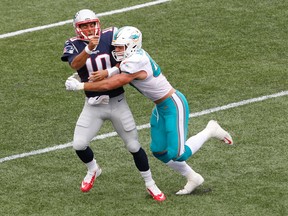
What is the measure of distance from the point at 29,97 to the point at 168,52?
2.30 meters

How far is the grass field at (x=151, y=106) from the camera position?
33.9 ft

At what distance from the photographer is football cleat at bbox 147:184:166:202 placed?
10.3 meters

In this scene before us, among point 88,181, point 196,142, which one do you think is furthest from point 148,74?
point 88,181

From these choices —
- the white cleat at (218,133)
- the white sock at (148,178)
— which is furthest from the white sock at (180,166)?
the white cleat at (218,133)

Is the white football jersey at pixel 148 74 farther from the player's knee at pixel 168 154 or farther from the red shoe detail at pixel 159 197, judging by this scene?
the red shoe detail at pixel 159 197

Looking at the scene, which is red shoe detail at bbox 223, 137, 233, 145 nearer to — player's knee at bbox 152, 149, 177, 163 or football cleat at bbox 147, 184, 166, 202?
player's knee at bbox 152, 149, 177, 163

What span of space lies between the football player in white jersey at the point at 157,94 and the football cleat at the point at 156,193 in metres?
0.25

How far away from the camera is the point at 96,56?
10.4m

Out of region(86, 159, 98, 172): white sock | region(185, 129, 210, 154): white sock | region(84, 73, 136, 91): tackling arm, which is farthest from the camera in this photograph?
region(86, 159, 98, 172): white sock

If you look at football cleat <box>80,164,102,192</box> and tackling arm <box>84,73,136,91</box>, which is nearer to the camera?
tackling arm <box>84,73,136,91</box>

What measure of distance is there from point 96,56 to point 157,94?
746 mm

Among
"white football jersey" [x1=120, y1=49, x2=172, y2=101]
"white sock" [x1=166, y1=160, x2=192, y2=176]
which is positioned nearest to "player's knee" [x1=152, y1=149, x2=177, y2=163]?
"white sock" [x1=166, y1=160, x2=192, y2=176]

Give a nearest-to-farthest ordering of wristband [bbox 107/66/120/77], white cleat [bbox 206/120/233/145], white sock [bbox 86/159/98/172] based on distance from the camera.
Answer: wristband [bbox 107/66/120/77], white sock [bbox 86/159/98/172], white cleat [bbox 206/120/233/145]

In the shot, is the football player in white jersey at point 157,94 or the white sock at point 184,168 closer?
the football player in white jersey at point 157,94
